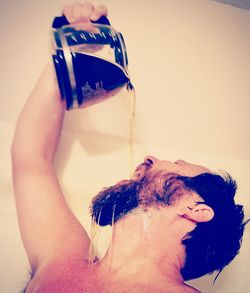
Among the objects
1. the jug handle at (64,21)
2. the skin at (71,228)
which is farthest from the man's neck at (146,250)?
the jug handle at (64,21)

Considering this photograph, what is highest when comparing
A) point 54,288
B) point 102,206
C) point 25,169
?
point 25,169

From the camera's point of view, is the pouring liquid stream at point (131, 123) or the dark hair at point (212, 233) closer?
the dark hair at point (212, 233)

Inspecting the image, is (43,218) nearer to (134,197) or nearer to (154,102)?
(134,197)

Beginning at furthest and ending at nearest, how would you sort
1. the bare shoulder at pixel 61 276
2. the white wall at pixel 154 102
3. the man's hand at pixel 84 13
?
1. the white wall at pixel 154 102
2. the man's hand at pixel 84 13
3. the bare shoulder at pixel 61 276

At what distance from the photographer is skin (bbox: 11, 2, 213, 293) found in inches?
31.9

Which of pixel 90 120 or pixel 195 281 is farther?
pixel 90 120

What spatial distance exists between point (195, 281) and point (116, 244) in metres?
0.31

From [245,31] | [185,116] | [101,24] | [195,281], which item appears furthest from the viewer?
[245,31]

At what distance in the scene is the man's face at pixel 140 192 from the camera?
3.02 ft

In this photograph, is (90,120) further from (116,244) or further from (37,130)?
(116,244)

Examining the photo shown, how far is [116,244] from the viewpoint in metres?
0.90

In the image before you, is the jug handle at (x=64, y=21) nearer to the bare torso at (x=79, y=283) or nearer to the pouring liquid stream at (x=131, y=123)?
the pouring liquid stream at (x=131, y=123)

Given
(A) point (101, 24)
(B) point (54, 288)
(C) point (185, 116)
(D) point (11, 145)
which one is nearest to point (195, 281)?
(B) point (54, 288)

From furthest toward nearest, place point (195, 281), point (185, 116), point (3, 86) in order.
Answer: point (185, 116) < point (3, 86) < point (195, 281)
